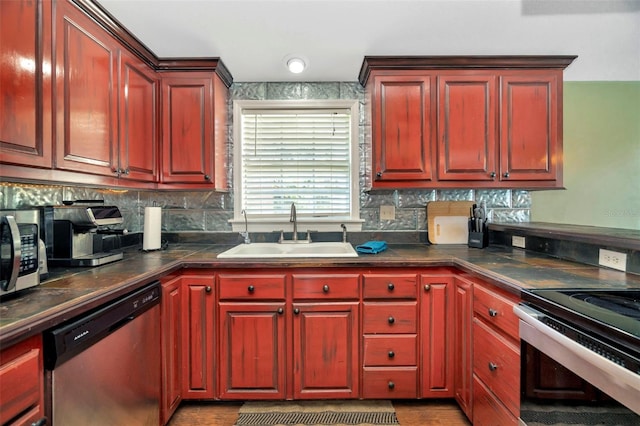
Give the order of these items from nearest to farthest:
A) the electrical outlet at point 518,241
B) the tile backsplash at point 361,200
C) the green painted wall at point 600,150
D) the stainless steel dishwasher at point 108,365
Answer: the stainless steel dishwasher at point 108,365
the electrical outlet at point 518,241
the tile backsplash at point 361,200
the green painted wall at point 600,150

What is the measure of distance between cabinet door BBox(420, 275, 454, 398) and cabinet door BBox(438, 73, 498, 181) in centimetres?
80

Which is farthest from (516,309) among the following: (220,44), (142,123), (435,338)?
(142,123)

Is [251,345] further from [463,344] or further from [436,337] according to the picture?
[463,344]

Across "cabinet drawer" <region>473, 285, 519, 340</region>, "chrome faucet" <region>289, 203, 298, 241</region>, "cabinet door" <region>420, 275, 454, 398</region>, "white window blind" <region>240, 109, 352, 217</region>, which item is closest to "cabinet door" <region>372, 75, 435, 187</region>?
"white window blind" <region>240, 109, 352, 217</region>

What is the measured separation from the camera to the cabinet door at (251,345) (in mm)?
1759

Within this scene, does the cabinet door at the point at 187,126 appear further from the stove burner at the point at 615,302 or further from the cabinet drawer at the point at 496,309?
the stove burner at the point at 615,302

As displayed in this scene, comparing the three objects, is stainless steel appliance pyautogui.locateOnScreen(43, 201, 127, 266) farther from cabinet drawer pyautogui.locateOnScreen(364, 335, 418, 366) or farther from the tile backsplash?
cabinet drawer pyautogui.locateOnScreen(364, 335, 418, 366)

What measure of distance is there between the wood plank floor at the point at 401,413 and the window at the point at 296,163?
1.34 meters

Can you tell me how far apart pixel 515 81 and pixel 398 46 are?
0.89 meters

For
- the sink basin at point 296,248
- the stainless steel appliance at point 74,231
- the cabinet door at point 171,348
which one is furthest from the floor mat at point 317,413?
the stainless steel appliance at point 74,231

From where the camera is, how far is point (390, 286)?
1.77 meters

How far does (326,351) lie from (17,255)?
4.91 ft

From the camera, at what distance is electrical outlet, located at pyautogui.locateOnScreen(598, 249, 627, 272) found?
139cm

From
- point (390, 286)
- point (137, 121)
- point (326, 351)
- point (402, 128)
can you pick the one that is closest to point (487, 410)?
point (390, 286)
